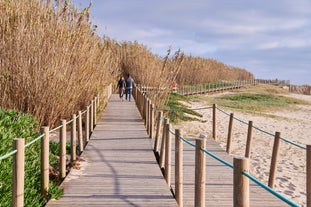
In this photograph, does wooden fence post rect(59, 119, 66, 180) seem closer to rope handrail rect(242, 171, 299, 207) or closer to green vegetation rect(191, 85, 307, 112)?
rope handrail rect(242, 171, 299, 207)

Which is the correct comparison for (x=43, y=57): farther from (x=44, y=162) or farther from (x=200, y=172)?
(x=200, y=172)

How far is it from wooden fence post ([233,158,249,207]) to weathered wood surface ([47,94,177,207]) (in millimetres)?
1914

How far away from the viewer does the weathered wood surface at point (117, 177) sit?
4.73 meters

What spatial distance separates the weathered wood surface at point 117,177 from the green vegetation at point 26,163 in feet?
0.81

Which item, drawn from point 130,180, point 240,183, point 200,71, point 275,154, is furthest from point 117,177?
point 200,71

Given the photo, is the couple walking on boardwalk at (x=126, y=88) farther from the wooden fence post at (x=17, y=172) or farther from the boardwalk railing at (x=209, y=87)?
the boardwalk railing at (x=209, y=87)

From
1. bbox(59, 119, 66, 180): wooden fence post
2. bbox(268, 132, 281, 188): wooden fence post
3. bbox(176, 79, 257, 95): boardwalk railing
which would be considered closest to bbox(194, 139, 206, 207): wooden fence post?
bbox(59, 119, 66, 180): wooden fence post

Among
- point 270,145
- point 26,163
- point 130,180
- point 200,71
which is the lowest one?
point 270,145

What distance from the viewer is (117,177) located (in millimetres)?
5719

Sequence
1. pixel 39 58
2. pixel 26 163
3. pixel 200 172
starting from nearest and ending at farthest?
pixel 200 172, pixel 26 163, pixel 39 58

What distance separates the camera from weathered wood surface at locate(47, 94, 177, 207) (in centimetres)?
473

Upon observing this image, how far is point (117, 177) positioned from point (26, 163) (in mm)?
1429

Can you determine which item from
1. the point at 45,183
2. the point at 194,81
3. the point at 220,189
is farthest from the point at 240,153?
the point at 194,81

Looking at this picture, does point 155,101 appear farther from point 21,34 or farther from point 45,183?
point 45,183
